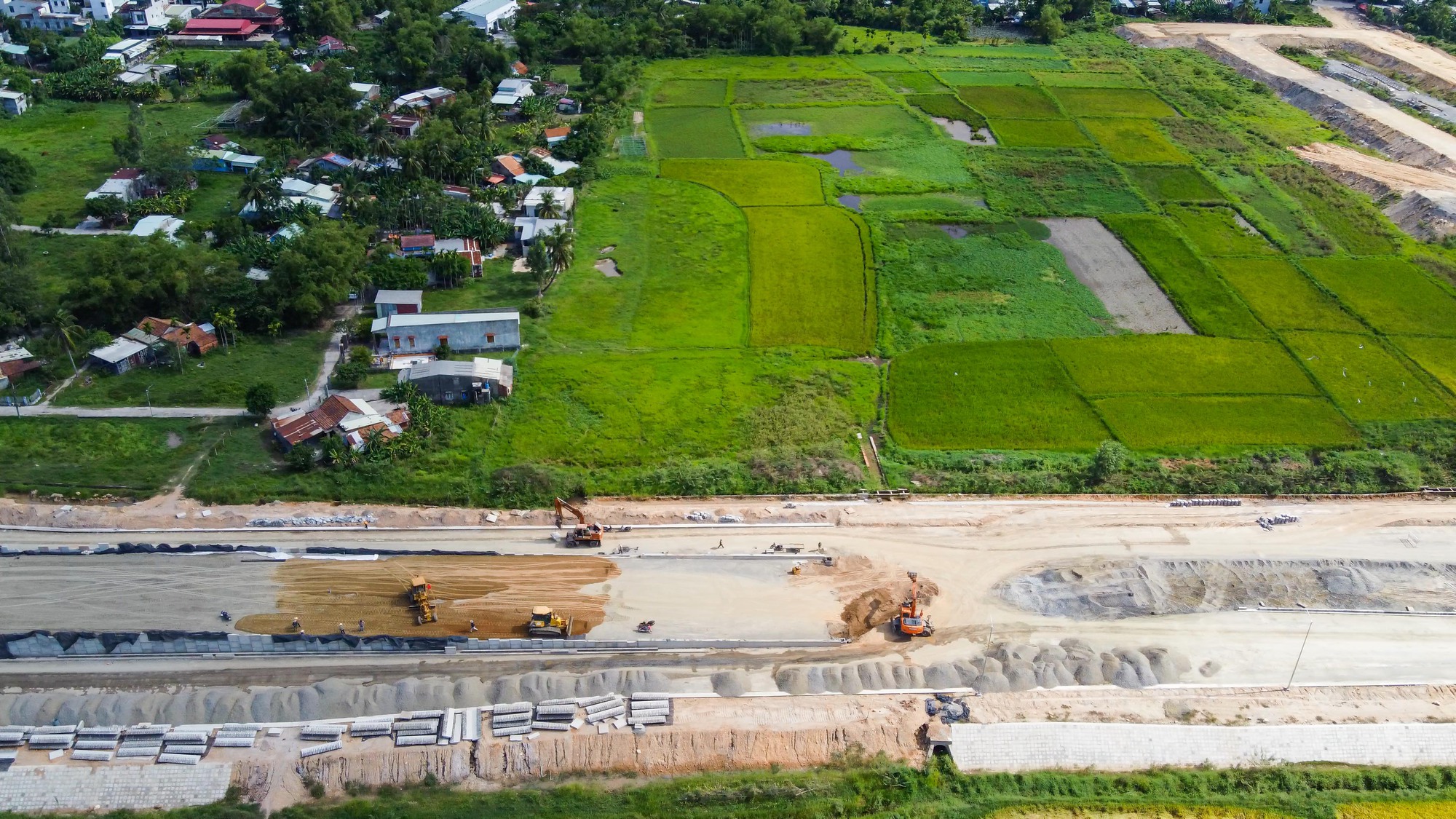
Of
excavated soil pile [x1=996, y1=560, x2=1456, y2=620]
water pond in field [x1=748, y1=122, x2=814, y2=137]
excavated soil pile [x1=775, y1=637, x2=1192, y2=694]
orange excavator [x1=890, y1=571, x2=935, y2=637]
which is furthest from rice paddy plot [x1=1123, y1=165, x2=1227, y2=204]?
orange excavator [x1=890, y1=571, x2=935, y2=637]

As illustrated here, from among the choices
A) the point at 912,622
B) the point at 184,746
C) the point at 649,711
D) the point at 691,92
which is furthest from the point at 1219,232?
the point at 184,746

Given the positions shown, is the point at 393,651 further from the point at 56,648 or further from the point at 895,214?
the point at 895,214

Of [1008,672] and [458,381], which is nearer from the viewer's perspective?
[1008,672]

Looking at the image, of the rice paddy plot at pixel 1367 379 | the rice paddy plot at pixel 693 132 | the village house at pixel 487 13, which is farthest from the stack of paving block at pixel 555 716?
the village house at pixel 487 13

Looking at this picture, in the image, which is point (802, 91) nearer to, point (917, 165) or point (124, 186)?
point (917, 165)

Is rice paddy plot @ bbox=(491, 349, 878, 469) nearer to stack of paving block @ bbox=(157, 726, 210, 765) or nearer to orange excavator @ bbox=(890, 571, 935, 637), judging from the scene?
orange excavator @ bbox=(890, 571, 935, 637)

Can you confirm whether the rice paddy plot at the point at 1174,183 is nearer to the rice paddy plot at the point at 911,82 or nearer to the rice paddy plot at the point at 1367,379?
the rice paddy plot at the point at 1367,379
